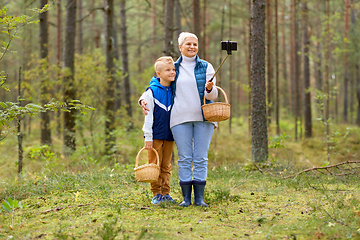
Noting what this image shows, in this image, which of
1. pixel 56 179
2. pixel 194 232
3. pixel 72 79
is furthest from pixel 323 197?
pixel 72 79

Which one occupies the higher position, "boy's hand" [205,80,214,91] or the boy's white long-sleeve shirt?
"boy's hand" [205,80,214,91]

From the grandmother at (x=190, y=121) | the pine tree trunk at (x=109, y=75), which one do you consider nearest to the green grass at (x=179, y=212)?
the grandmother at (x=190, y=121)

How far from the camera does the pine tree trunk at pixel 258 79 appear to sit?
729cm

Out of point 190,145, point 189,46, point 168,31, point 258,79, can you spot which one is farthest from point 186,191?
point 168,31

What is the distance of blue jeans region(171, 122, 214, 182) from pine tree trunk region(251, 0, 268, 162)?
3353mm

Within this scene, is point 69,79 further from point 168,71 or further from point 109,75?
point 168,71

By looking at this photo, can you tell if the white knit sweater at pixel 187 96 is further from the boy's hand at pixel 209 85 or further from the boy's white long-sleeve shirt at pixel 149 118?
the boy's white long-sleeve shirt at pixel 149 118

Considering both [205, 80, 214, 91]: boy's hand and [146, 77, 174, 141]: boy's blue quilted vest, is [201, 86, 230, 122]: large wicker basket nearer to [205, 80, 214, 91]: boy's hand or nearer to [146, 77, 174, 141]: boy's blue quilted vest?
[205, 80, 214, 91]: boy's hand

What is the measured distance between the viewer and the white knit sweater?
4211 mm

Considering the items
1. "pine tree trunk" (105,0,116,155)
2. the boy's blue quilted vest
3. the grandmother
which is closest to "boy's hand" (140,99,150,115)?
the grandmother

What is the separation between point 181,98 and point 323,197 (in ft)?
7.86

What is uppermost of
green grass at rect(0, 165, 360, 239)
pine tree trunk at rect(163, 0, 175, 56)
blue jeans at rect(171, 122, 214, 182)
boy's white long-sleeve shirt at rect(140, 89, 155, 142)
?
pine tree trunk at rect(163, 0, 175, 56)

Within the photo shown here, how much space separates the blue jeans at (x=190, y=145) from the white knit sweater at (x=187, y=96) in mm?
106

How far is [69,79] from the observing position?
10320mm
